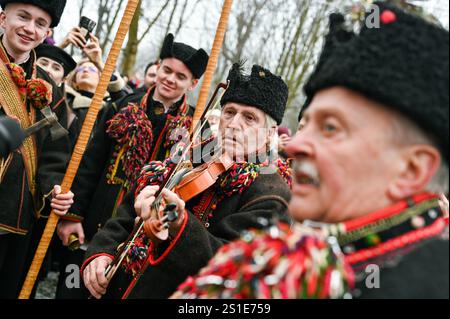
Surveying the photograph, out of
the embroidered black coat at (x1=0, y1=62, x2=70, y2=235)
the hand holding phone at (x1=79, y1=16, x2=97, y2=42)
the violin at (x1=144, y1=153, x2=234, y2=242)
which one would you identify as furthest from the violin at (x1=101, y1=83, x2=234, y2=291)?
the hand holding phone at (x1=79, y1=16, x2=97, y2=42)

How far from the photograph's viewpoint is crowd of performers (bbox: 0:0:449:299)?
1535 mm

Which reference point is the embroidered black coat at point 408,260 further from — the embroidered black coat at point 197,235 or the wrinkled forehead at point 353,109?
the embroidered black coat at point 197,235

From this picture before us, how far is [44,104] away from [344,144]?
270cm

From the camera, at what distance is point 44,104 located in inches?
149

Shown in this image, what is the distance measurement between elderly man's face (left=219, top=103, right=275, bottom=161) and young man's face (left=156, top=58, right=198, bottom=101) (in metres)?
1.27

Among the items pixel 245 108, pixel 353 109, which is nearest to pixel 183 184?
pixel 245 108

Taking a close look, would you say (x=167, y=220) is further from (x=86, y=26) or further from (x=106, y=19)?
(x=106, y=19)

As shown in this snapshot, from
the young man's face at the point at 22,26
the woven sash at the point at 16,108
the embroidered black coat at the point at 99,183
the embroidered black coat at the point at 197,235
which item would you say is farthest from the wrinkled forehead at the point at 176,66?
the embroidered black coat at the point at 197,235

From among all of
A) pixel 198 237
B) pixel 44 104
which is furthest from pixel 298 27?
pixel 198 237

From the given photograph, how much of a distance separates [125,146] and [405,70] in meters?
2.98

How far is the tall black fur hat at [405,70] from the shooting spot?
1.53 m

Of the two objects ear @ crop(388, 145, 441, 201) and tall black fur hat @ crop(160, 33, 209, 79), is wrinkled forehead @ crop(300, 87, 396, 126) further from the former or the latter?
tall black fur hat @ crop(160, 33, 209, 79)

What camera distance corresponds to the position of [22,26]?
3.73 m
